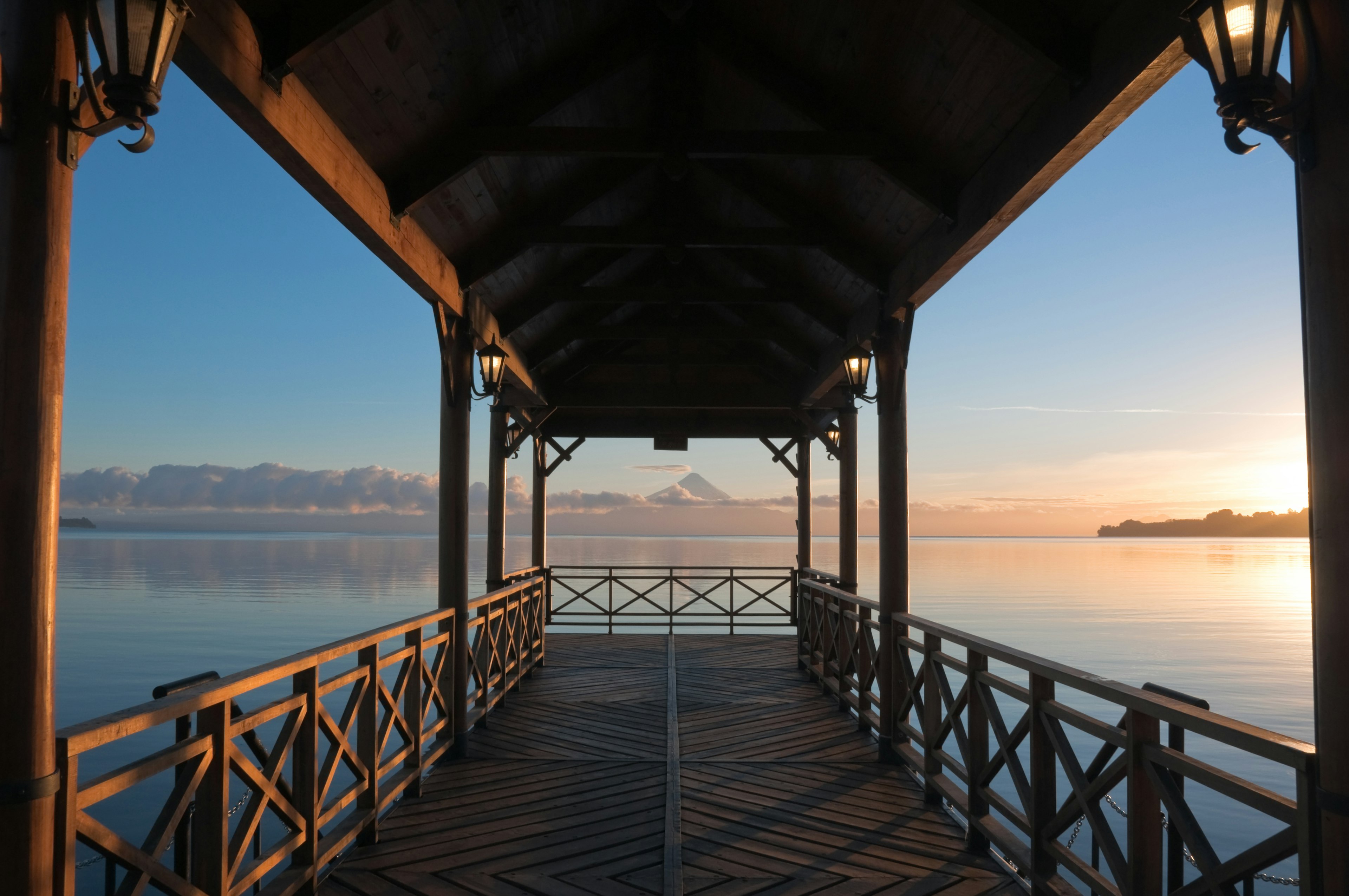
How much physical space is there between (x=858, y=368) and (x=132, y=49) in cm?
449

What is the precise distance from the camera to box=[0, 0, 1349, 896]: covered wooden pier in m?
1.63

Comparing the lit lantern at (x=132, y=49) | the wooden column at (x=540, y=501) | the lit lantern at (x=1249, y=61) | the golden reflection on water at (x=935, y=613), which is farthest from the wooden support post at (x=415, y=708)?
the golden reflection on water at (x=935, y=613)

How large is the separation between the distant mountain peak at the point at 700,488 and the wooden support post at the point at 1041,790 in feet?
407

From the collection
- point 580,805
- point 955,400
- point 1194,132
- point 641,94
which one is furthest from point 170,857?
point 955,400

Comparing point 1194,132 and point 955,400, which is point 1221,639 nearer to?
point 955,400

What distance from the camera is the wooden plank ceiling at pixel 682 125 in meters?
2.60

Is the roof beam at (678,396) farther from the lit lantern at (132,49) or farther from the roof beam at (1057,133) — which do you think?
the lit lantern at (132,49)

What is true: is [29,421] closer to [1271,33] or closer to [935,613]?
[1271,33]

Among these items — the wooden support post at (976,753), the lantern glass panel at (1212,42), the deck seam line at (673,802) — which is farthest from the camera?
the wooden support post at (976,753)

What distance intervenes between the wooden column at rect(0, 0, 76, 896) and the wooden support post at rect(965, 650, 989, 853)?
10.4 ft

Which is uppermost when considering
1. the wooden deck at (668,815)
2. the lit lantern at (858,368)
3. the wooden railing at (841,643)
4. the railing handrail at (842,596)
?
the lit lantern at (858,368)

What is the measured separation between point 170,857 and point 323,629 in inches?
478

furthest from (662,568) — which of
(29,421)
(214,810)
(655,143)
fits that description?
(29,421)

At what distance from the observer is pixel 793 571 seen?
10359mm
